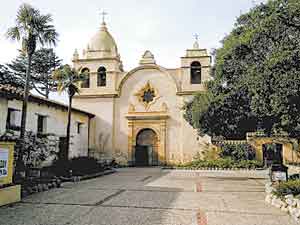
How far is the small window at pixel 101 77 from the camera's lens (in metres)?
30.7

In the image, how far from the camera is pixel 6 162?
10023 mm

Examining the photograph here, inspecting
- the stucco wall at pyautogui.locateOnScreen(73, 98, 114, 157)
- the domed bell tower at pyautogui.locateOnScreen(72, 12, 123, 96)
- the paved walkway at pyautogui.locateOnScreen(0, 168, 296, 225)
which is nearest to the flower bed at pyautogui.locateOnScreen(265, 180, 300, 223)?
the paved walkway at pyautogui.locateOnScreen(0, 168, 296, 225)

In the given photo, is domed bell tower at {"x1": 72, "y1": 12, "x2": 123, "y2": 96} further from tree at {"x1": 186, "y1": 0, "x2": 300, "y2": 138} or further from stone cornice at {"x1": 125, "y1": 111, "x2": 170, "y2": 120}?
tree at {"x1": 186, "y1": 0, "x2": 300, "y2": 138}

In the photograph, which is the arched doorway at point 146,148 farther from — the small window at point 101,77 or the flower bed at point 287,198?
the flower bed at point 287,198

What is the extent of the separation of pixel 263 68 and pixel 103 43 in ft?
74.6

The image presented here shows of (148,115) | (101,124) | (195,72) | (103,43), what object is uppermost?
(103,43)

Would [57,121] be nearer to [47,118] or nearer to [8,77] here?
[47,118]

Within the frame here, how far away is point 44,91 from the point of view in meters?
39.3

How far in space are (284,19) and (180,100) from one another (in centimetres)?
1786

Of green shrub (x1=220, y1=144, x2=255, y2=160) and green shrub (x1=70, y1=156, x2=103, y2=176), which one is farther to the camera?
green shrub (x1=220, y1=144, x2=255, y2=160)

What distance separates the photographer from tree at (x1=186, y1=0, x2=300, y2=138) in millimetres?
10086

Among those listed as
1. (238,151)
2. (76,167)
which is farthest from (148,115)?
(76,167)

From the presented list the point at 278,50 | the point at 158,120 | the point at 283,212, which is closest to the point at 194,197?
the point at 283,212

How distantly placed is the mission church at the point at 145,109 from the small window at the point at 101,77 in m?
0.21
